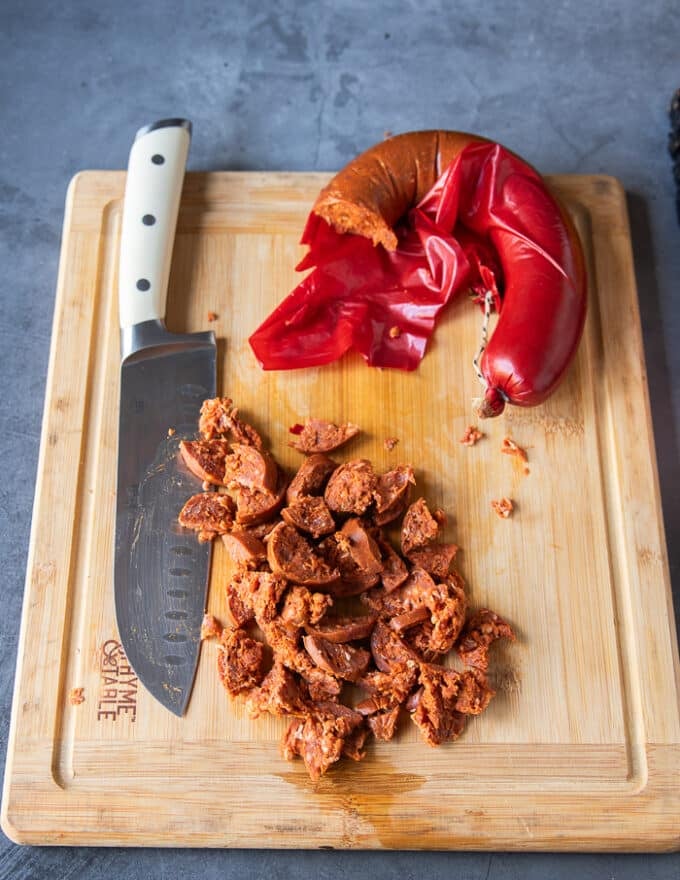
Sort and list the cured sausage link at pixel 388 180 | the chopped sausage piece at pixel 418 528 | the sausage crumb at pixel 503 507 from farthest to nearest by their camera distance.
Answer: the cured sausage link at pixel 388 180, the sausage crumb at pixel 503 507, the chopped sausage piece at pixel 418 528

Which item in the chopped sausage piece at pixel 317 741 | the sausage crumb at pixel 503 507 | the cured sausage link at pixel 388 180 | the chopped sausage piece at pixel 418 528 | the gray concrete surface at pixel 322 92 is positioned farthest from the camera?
the gray concrete surface at pixel 322 92

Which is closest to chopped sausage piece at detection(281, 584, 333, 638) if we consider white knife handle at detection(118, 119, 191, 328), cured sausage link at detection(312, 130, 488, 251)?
white knife handle at detection(118, 119, 191, 328)

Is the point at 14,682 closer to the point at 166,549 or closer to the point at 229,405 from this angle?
the point at 166,549

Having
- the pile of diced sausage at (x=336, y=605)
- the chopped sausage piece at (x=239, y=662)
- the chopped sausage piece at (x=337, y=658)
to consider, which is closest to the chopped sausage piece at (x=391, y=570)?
the pile of diced sausage at (x=336, y=605)

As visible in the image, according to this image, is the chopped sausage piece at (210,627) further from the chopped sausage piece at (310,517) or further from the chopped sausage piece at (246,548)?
the chopped sausage piece at (310,517)

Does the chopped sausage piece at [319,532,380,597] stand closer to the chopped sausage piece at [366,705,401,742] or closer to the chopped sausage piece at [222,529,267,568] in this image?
the chopped sausage piece at [222,529,267,568]

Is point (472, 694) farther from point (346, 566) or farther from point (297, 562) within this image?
point (297, 562)

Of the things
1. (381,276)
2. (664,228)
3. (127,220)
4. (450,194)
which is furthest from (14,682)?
(664,228)
